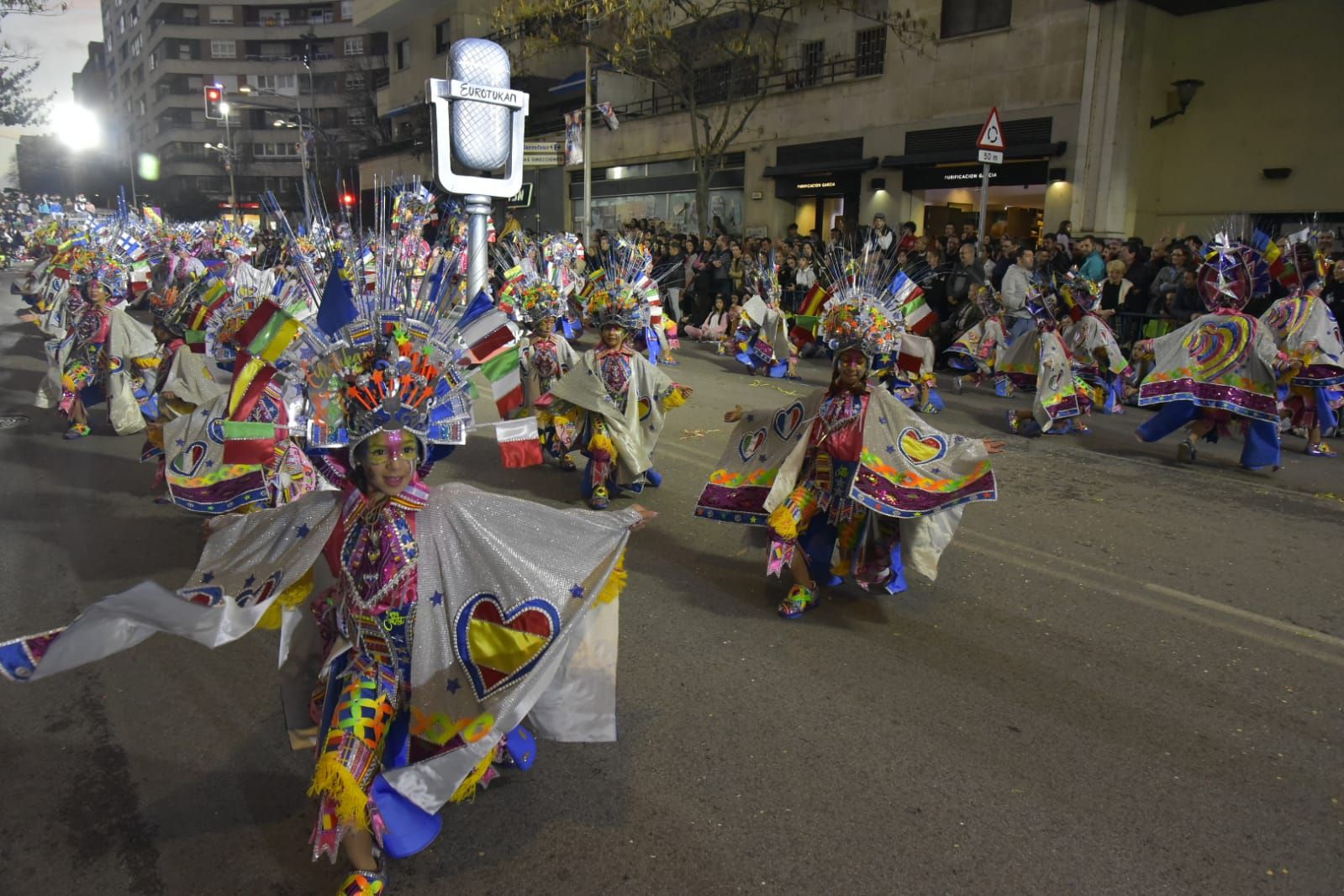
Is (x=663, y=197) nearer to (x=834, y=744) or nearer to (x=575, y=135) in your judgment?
(x=575, y=135)

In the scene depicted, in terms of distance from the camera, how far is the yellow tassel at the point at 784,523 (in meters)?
4.80

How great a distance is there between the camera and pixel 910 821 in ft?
10.4

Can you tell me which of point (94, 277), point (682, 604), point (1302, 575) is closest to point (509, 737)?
point (682, 604)

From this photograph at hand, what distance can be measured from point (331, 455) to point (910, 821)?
231cm

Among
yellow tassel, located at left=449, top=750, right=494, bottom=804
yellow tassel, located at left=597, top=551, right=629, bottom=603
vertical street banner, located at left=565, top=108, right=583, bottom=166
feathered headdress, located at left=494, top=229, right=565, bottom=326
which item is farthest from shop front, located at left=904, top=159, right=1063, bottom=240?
yellow tassel, located at left=449, top=750, right=494, bottom=804

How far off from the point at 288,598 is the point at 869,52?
71.7 ft

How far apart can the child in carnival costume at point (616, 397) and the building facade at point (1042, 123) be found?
12960 millimetres

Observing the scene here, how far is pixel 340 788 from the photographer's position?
2592mm

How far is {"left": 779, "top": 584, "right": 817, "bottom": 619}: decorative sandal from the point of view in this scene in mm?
4922

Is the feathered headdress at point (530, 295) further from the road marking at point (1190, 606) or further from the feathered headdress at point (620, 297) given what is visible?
the road marking at point (1190, 606)

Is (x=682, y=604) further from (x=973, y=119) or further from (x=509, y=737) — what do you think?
(x=973, y=119)

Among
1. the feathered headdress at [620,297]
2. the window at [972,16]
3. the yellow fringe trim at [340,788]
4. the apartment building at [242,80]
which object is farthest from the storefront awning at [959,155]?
the apartment building at [242,80]

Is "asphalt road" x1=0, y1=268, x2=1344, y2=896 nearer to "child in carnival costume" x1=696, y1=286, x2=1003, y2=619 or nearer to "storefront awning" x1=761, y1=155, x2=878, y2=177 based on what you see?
"child in carnival costume" x1=696, y1=286, x2=1003, y2=619

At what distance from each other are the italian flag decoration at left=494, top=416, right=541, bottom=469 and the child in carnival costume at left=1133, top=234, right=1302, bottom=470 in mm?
6738
